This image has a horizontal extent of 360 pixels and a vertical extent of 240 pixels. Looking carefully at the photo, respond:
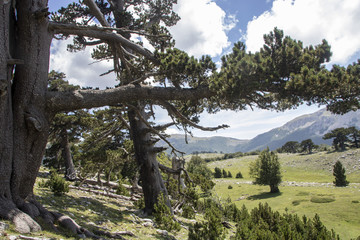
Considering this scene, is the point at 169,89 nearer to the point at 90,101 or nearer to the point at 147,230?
the point at 90,101

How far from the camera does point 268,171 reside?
5150 cm

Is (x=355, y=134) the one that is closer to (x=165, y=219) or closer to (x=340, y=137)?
(x=340, y=137)

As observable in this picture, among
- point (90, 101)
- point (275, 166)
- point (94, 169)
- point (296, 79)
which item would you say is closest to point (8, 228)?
point (90, 101)

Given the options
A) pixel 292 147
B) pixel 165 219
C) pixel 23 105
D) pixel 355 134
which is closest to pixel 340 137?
pixel 355 134

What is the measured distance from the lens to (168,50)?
7.56 m

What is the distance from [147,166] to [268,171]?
48.7m

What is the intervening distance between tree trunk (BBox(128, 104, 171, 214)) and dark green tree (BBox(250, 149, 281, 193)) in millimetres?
46926

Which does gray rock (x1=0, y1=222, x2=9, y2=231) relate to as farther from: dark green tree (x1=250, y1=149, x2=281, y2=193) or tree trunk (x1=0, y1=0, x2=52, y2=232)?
dark green tree (x1=250, y1=149, x2=281, y2=193)

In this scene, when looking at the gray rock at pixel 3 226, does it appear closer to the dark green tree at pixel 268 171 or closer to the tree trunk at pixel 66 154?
the tree trunk at pixel 66 154

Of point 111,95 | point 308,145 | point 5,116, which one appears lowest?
point 308,145

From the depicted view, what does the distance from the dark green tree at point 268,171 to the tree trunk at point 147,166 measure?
46.9m

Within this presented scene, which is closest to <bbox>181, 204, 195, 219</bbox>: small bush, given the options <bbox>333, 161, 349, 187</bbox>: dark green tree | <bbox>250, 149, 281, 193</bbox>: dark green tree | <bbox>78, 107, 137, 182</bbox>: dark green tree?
<bbox>78, 107, 137, 182</bbox>: dark green tree

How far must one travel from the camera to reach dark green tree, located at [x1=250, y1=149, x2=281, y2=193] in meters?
49.6

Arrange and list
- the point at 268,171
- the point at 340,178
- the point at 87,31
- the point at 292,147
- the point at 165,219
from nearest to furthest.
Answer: the point at 87,31 → the point at 165,219 → the point at 268,171 → the point at 340,178 → the point at 292,147
